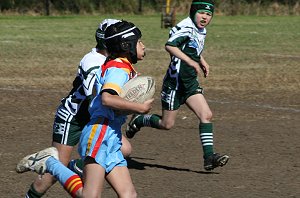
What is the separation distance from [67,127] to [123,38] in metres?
1.60

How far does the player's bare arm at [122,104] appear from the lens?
23.8 ft

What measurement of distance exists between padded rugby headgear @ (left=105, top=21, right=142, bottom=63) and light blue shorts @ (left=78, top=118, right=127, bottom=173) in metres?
0.57

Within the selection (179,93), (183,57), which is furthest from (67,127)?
(179,93)

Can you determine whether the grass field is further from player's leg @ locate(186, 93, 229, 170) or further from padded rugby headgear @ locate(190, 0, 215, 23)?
padded rugby headgear @ locate(190, 0, 215, 23)

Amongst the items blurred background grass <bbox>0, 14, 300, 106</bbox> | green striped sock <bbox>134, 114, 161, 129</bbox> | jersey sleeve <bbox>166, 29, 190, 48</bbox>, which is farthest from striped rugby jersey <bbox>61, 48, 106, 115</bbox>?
blurred background grass <bbox>0, 14, 300, 106</bbox>

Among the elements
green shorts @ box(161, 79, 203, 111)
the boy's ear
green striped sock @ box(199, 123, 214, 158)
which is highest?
the boy's ear

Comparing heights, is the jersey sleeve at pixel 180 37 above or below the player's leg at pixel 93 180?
above

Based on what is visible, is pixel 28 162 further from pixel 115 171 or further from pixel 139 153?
pixel 139 153

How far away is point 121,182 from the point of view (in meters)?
7.45

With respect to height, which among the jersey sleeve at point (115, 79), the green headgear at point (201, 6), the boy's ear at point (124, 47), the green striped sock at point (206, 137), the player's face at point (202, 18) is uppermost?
the boy's ear at point (124, 47)

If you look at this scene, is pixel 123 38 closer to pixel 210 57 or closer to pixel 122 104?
pixel 122 104

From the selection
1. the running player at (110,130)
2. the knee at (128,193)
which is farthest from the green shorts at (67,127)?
the knee at (128,193)

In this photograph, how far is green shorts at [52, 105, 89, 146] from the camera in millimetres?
8797

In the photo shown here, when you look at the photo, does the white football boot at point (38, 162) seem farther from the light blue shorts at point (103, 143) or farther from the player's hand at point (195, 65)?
the player's hand at point (195, 65)
